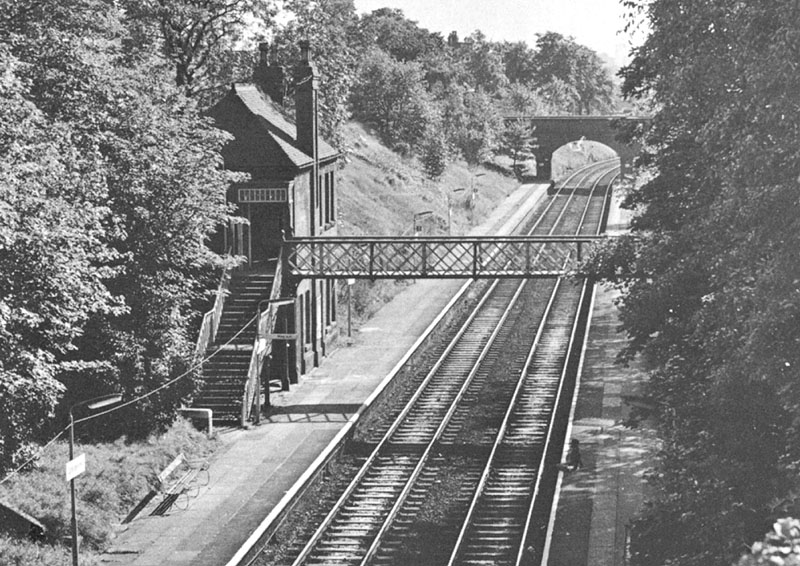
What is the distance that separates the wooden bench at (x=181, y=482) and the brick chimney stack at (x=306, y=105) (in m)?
12.3

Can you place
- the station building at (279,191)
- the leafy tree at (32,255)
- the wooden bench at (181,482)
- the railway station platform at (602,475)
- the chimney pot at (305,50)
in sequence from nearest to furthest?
the leafy tree at (32,255) → the railway station platform at (602,475) → the wooden bench at (181,482) → the station building at (279,191) → the chimney pot at (305,50)

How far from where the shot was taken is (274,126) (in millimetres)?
35625

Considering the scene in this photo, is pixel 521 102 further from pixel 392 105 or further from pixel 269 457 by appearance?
pixel 269 457

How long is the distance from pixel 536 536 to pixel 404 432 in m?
7.74

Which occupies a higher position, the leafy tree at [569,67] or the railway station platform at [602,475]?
the leafy tree at [569,67]

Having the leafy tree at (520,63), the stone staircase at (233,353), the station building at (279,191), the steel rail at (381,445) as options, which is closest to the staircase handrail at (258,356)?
the stone staircase at (233,353)

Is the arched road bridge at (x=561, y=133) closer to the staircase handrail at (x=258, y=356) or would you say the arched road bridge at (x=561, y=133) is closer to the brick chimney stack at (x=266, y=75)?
the brick chimney stack at (x=266, y=75)

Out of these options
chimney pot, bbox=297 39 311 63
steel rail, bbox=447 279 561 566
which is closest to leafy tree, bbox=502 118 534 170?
steel rail, bbox=447 279 561 566

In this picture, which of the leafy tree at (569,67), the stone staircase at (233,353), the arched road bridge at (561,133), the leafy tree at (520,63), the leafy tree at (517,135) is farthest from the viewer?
the leafy tree at (520,63)

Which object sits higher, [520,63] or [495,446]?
[520,63]

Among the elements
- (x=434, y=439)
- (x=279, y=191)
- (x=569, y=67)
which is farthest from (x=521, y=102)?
(x=434, y=439)

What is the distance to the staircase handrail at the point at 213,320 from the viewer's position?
3073 cm

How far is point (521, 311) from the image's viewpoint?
4600 cm

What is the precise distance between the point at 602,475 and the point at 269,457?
7.46 m
